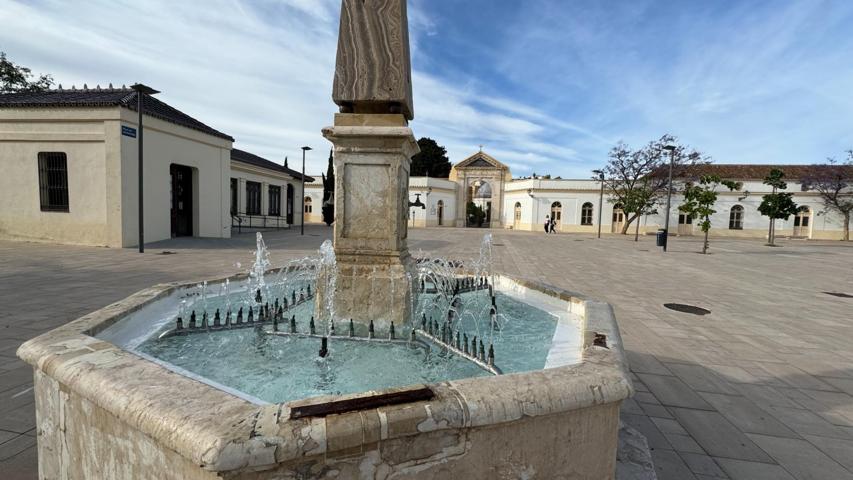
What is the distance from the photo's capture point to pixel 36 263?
9.16 metres

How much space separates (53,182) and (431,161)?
46.8 m

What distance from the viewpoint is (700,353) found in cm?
457

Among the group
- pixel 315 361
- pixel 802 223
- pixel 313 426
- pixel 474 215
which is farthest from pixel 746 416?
pixel 474 215

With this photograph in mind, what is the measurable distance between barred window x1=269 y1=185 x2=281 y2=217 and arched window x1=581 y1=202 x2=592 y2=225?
2767cm

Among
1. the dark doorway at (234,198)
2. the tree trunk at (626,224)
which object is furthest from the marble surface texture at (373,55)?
the tree trunk at (626,224)

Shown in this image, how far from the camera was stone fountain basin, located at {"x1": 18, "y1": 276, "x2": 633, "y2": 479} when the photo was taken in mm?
1225

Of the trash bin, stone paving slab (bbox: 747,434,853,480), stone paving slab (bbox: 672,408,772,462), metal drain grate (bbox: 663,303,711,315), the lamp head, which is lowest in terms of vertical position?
stone paving slab (bbox: 672,408,772,462)

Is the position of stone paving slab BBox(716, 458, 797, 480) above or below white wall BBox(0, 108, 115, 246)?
below

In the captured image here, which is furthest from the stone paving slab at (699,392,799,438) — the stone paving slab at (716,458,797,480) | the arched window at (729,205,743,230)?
the arched window at (729,205,743,230)

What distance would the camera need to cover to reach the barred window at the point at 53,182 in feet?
42.9

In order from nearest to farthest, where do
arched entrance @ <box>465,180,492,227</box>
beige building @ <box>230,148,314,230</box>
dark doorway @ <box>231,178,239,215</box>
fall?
dark doorway @ <box>231,178,239,215</box> → beige building @ <box>230,148,314,230</box> → arched entrance @ <box>465,180,492,227</box>

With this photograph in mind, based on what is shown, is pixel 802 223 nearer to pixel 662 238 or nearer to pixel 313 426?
pixel 662 238

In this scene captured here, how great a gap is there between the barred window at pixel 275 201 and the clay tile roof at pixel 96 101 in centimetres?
1095

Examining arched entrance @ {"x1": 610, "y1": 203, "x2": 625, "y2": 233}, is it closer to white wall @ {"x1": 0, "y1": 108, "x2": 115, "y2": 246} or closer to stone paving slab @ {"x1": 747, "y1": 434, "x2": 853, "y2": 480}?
white wall @ {"x1": 0, "y1": 108, "x2": 115, "y2": 246}
